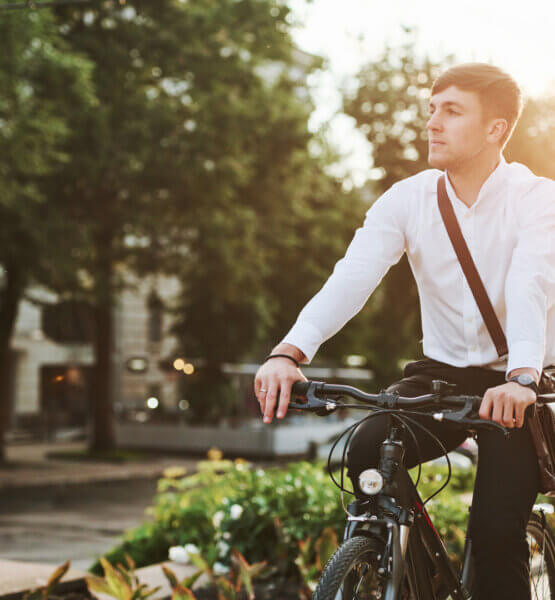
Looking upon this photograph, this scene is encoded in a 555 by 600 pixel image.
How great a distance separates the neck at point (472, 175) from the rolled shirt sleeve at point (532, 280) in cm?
14

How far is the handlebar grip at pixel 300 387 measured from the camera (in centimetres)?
227

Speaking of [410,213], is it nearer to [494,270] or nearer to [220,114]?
[494,270]

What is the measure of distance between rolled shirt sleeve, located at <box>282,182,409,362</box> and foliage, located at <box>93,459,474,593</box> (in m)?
1.76

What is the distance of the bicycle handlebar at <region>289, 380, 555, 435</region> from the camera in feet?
7.05

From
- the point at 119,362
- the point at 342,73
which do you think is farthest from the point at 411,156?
the point at 119,362

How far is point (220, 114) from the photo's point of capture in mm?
18406

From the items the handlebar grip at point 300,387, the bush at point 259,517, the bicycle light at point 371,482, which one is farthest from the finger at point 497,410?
the bush at point 259,517

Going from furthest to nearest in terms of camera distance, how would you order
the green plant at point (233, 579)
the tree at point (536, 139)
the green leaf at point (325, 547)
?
the tree at point (536, 139), the green leaf at point (325, 547), the green plant at point (233, 579)

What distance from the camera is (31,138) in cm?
1365

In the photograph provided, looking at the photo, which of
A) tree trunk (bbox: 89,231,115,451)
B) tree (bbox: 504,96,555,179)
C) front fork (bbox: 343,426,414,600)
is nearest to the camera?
front fork (bbox: 343,426,414,600)

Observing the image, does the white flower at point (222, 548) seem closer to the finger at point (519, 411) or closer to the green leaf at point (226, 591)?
the green leaf at point (226, 591)

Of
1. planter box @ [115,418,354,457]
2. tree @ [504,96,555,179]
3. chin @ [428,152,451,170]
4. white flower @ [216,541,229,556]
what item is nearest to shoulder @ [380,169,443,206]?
chin @ [428,152,451,170]

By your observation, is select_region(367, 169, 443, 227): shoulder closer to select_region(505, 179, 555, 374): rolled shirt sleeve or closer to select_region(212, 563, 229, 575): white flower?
select_region(505, 179, 555, 374): rolled shirt sleeve

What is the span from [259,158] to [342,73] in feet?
23.0
